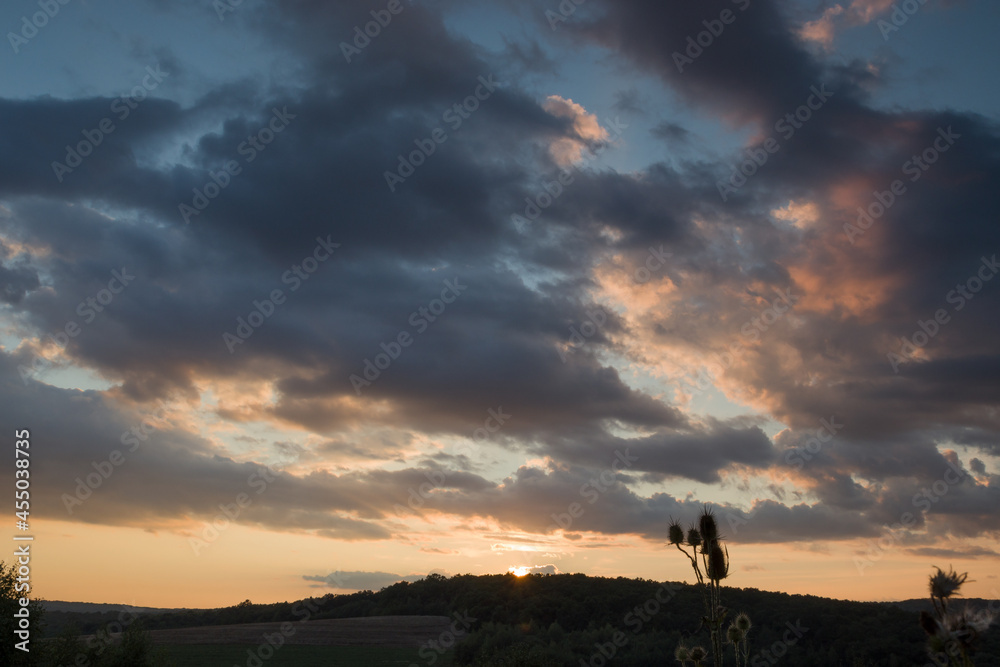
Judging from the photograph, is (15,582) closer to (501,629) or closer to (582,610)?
(501,629)

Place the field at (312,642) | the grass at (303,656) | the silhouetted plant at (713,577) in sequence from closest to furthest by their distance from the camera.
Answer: the silhouetted plant at (713,577), the grass at (303,656), the field at (312,642)

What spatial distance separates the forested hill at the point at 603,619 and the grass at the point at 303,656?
24.6 ft

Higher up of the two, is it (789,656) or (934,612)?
(934,612)

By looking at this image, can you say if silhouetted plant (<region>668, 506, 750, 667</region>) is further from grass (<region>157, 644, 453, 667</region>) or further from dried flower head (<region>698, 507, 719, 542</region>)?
grass (<region>157, 644, 453, 667</region>)

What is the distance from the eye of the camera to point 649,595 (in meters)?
126

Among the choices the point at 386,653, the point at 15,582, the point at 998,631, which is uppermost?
the point at 15,582

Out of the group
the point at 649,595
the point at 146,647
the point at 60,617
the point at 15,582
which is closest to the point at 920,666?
the point at 649,595

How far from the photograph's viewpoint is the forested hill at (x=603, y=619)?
7719 centimetres

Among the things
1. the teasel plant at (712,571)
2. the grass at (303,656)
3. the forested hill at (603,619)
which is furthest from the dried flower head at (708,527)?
the grass at (303,656)

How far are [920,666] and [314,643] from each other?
257ft

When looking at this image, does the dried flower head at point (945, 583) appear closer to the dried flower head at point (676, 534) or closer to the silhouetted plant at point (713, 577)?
the silhouetted plant at point (713, 577)

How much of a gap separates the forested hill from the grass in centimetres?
748

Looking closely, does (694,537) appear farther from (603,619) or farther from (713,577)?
(603,619)

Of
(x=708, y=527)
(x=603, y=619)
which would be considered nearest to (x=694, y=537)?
(x=708, y=527)
